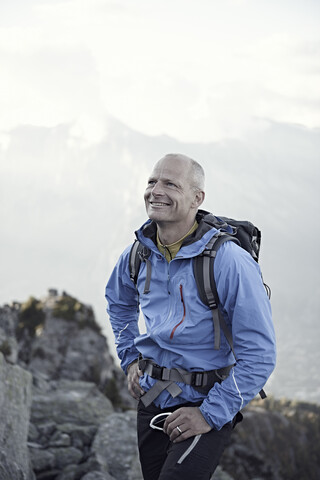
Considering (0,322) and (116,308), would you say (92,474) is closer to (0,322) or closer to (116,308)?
(116,308)

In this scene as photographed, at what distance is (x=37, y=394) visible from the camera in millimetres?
10297

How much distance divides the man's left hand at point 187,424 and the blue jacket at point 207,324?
0.25ft

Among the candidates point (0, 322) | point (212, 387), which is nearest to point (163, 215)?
point (212, 387)

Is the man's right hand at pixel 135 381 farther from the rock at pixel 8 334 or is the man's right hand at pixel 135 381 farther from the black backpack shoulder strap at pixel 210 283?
the rock at pixel 8 334

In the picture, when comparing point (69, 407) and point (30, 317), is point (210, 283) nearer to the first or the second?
point (69, 407)

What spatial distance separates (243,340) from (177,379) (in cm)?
80

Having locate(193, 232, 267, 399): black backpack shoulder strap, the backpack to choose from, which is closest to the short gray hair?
the backpack

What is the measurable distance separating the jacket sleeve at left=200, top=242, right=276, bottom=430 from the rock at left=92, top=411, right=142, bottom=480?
14.2 ft

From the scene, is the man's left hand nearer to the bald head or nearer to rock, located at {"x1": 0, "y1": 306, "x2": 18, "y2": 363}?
the bald head

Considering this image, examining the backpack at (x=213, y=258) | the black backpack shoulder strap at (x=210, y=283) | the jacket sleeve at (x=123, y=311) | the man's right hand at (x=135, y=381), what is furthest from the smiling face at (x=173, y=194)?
the man's right hand at (x=135, y=381)

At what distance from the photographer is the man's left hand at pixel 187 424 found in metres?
4.05

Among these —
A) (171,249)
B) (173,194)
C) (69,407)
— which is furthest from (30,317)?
(173,194)

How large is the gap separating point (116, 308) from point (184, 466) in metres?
1.98

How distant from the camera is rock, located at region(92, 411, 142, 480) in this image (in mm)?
7738
